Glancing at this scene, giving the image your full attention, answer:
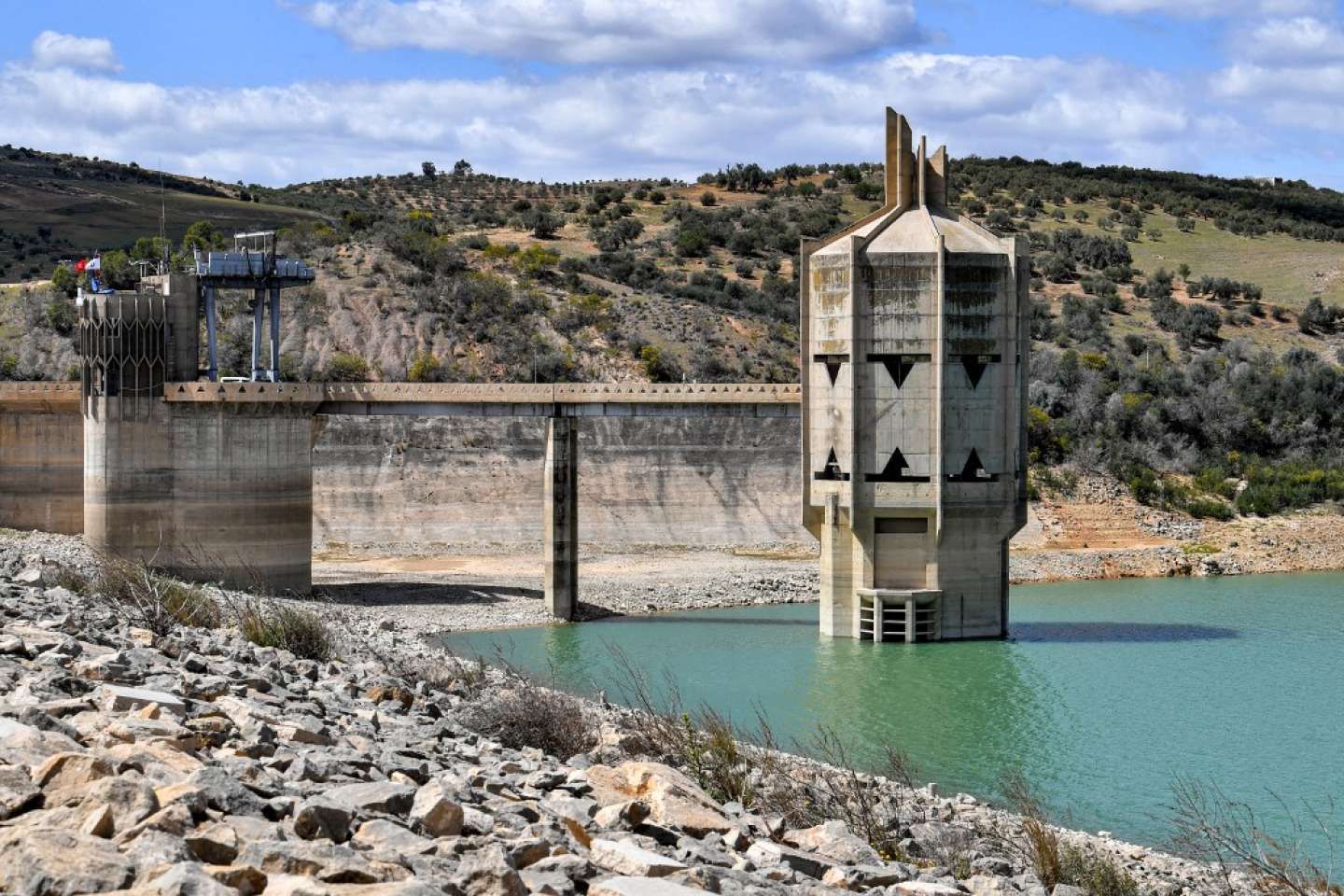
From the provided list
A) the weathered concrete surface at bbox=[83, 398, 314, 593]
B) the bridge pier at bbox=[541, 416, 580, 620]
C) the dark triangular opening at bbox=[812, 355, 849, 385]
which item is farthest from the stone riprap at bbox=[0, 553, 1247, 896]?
the weathered concrete surface at bbox=[83, 398, 314, 593]

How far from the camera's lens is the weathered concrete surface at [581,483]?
62875 millimetres

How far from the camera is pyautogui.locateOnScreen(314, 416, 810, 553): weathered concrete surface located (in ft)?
206

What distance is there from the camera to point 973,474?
4238cm

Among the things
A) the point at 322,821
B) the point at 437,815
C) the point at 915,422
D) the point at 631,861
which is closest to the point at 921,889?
the point at 631,861

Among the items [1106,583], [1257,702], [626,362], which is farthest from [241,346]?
[1257,702]

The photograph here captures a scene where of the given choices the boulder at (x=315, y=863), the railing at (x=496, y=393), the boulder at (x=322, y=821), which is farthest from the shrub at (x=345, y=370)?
the boulder at (x=315, y=863)

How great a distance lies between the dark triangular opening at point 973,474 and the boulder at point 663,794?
25137 millimetres

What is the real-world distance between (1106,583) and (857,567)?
630 inches

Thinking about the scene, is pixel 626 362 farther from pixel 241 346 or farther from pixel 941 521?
pixel 941 521

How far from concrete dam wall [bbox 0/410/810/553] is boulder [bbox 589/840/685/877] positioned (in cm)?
4841

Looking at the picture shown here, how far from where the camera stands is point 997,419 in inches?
1663

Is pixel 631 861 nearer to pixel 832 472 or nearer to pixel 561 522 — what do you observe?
pixel 832 472

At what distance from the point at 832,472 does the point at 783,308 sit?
4576 cm

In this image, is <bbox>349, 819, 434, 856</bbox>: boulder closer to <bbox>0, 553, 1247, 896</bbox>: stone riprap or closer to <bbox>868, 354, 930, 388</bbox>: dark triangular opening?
<bbox>0, 553, 1247, 896</bbox>: stone riprap
